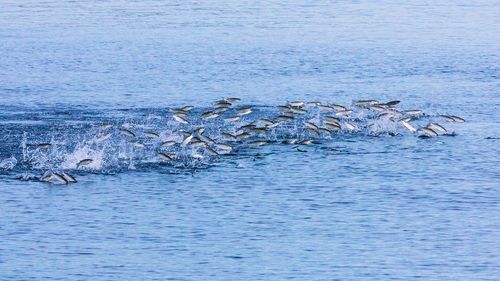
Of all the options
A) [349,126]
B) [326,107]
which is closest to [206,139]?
[349,126]


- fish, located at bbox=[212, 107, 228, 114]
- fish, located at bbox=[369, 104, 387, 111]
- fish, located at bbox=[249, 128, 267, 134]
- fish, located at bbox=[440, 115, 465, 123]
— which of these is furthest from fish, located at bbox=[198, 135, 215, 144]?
fish, located at bbox=[440, 115, 465, 123]

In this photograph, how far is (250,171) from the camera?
92.0 ft

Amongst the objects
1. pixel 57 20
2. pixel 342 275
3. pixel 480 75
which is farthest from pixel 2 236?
pixel 57 20

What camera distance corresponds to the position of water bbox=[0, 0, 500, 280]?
21797 mm

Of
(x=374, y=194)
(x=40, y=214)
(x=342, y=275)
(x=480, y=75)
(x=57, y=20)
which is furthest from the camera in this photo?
(x=57, y=20)

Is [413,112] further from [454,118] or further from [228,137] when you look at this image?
[228,137]

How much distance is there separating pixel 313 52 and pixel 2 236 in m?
28.5

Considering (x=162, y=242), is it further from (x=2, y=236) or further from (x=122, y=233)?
(x=2, y=236)

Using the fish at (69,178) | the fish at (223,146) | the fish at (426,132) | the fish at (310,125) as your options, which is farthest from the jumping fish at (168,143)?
the fish at (426,132)

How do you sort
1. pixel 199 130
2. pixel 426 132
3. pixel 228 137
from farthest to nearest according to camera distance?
1. pixel 426 132
2. pixel 228 137
3. pixel 199 130

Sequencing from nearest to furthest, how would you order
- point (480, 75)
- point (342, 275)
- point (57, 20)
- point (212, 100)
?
point (342, 275)
point (212, 100)
point (480, 75)
point (57, 20)

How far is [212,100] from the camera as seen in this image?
125 ft

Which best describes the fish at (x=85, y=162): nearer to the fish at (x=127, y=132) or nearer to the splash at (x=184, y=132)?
the splash at (x=184, y=132)

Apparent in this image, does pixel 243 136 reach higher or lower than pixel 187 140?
lower
